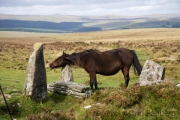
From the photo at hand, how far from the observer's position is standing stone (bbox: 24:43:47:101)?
16172 millimetres

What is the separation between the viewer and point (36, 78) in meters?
16.2

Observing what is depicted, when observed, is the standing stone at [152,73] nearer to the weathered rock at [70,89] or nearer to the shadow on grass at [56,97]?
the weathered rock at [70,89]

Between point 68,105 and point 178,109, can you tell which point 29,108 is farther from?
point 178,109

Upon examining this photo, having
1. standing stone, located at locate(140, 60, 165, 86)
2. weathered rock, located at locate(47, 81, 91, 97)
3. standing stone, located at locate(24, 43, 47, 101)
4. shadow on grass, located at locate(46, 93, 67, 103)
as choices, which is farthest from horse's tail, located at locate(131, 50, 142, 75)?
standing stone, located at locate(24, 43, 47, 101)

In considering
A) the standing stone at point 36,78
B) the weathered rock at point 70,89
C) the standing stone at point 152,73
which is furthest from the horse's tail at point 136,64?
the standing stone at point 36,78

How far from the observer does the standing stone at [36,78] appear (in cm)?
1617

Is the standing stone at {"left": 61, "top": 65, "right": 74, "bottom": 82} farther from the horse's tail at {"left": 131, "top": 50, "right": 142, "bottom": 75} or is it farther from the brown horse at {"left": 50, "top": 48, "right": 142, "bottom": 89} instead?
the horse's tail at {"left": 131, "top": 50, "right": 142, "bottom": 75}

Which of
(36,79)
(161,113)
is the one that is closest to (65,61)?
(36,79)

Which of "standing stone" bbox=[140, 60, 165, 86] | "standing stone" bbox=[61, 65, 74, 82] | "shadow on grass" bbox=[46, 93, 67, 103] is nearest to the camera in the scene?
"shadow on grass" bbox=[46, 93, 67, 103]

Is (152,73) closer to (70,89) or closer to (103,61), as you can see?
(103,61)

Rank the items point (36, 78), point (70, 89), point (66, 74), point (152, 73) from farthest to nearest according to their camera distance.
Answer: point (66, 74)
point (152, 73)
point (70, 89)
point (36, 78)

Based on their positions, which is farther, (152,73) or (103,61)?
(152,73)

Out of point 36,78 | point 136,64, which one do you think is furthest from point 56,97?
point 136,64

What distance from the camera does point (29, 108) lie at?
1527cm
